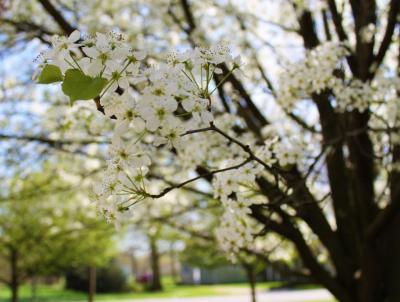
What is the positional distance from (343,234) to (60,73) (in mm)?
3763

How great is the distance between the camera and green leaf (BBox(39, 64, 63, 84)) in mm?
1352

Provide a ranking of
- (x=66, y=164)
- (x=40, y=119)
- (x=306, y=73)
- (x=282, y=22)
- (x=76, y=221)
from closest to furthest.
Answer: (x=306, y=73) → (x=40, y=119) → (x=282, y=22) → (x=66, y=164) → (x=76, y=221)

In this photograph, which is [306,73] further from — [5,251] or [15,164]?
[5,251]

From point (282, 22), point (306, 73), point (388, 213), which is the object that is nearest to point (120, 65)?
point (306, 73)

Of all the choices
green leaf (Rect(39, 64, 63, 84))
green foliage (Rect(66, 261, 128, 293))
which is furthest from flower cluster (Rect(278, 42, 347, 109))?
green foliage (Rect(66, 261, 128, 293))

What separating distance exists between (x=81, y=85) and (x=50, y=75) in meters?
0.14

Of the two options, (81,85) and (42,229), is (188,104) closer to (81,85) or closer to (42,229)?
(81,85)

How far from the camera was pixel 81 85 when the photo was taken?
1.28 metres

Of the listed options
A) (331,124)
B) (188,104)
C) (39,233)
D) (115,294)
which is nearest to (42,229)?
(39,233)

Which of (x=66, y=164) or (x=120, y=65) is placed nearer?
(x=120, y=65)

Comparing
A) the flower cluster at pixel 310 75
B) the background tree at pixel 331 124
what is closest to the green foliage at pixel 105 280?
the background tree at pixel 331 124

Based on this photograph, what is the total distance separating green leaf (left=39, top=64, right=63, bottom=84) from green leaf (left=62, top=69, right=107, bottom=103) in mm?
61

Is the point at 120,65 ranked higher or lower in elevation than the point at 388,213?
higher

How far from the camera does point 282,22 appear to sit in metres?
6.02
